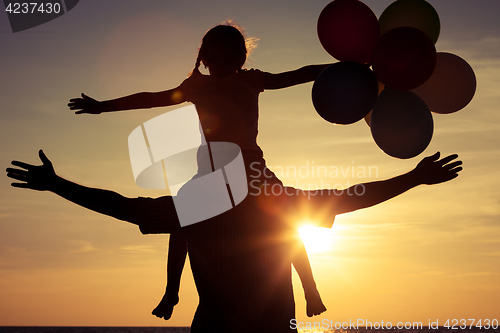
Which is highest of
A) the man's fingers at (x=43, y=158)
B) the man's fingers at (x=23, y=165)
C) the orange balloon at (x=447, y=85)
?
the orange balloon at (x=447, y=85)

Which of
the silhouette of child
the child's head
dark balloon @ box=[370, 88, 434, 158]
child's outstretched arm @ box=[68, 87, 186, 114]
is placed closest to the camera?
the silhouette of child

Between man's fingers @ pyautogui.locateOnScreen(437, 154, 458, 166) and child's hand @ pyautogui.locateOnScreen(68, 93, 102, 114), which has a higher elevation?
child's hand @ pyautogui.locateOnScreen(68, 93, 102, 114)

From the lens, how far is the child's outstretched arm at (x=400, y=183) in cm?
208

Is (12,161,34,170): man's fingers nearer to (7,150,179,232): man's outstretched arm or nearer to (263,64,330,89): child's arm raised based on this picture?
(7,150,179,232): man's outstretched arm

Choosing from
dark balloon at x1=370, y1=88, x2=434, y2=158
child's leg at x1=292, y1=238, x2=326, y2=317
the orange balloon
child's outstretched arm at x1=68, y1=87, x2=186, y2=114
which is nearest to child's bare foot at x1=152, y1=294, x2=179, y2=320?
Result: child's leg at x1=292, y1=238, x2=326, y2=317

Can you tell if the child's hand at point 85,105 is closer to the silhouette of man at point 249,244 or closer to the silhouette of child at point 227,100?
the silhouette of child at point 227,100

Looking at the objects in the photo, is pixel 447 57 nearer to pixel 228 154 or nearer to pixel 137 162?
pixel 228 154

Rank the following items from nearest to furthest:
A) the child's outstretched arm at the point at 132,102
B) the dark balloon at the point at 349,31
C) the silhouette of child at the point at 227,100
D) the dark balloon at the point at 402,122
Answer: the silhouette of child at the point at 227,100
the child's outstretched arm at the point at 132,102
the dark balloon at the point at 402,122
the dark balloon at the point at 349,31

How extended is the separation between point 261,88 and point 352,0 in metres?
1.05

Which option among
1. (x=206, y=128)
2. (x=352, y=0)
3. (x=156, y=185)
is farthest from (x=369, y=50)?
(x=156, y=185)

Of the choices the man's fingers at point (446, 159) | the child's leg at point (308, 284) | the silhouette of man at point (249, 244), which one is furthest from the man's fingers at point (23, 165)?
the man's fingers at point (446, 159)

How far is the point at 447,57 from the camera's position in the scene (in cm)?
323

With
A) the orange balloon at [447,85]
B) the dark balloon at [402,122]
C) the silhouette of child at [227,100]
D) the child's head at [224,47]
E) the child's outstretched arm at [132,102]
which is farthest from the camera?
the orange balloon at [447,85]

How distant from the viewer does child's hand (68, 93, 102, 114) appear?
2791 mm
